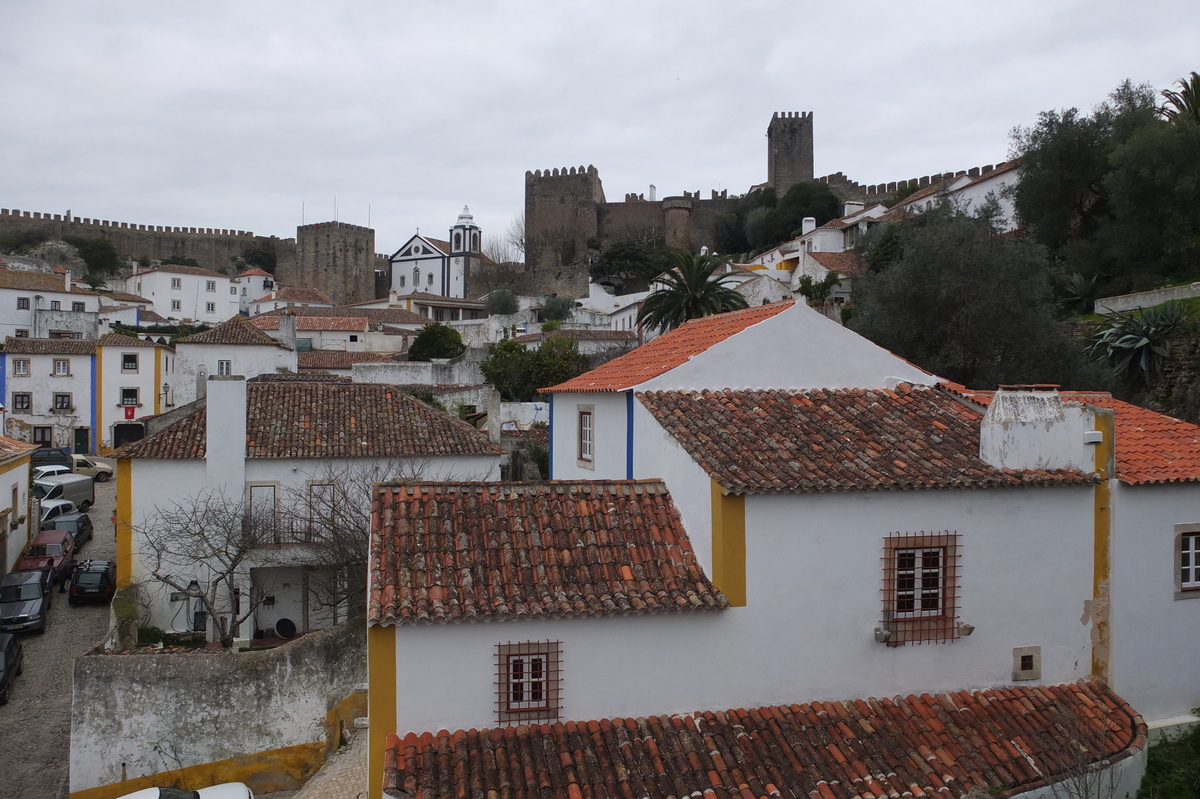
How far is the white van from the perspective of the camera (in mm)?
27688

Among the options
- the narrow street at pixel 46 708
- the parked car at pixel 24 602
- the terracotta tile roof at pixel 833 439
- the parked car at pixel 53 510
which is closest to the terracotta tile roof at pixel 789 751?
the terracotta tile roof at pixel 833 439

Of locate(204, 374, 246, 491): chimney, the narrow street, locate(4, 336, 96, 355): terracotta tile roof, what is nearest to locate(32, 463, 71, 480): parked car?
locate(4, 336, 96, 355): terracotta tile roof

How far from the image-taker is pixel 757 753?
26.2 ft

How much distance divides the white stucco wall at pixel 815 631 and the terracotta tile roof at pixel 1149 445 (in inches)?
31.3

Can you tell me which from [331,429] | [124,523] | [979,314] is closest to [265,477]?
[331,429]

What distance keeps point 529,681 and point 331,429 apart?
1227 cm

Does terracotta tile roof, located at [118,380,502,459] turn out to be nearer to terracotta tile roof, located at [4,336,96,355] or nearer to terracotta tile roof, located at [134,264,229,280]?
terracotta tile roof, located at [4,336,96,355]

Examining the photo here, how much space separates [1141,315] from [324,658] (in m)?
20.4

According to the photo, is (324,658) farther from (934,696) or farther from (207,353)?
(207,353)

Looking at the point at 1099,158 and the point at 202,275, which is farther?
the point at 202,275

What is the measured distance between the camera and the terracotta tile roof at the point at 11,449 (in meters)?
21.3

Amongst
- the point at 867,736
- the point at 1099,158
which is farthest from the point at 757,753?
the point at 1099,158

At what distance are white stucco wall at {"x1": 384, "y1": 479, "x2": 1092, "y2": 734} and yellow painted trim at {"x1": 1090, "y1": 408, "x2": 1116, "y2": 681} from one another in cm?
12

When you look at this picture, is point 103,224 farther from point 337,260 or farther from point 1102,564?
point 1102,564
